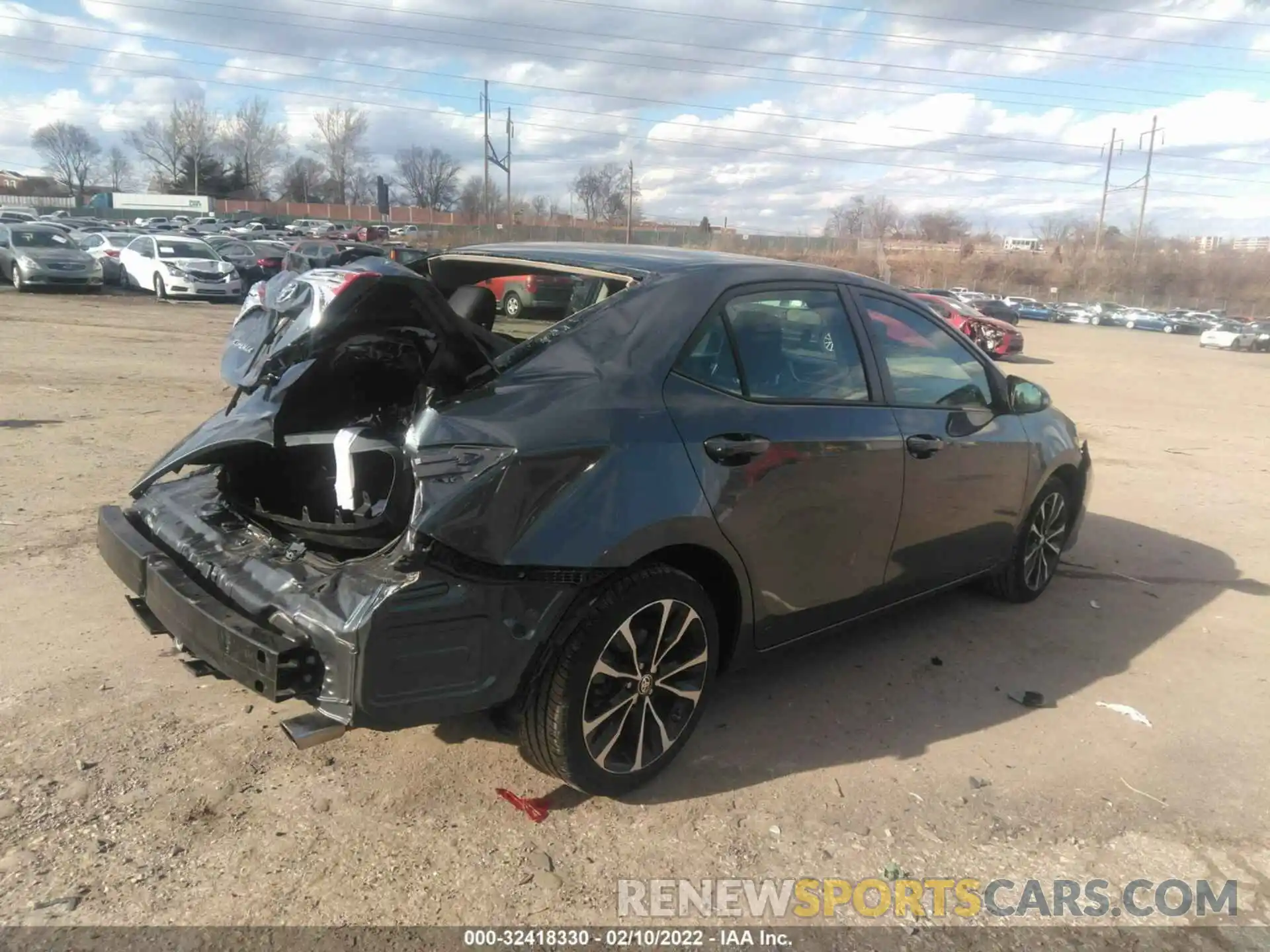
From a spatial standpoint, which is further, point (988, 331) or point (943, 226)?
point (943, 226)

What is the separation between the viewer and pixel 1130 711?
409 centimetres

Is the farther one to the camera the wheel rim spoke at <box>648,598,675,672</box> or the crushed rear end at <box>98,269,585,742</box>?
the wheel rim spoke at <box>648,598,675,672</box>

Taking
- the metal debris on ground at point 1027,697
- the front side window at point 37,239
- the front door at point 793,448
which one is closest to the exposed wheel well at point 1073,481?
the metal debris on ground at point 1027,697

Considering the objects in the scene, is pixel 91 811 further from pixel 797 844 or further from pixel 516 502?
pixel 797 844

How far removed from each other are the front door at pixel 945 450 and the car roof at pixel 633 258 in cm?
28

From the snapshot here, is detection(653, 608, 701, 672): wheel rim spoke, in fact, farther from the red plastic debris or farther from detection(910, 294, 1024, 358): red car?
detection(910, 294, 1024, 358): red car

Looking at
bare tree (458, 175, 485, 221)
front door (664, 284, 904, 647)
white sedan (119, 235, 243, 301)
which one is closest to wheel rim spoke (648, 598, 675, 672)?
front door (664, 284, 904, 647)

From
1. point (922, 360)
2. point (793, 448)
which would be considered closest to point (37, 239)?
point (922, 360)

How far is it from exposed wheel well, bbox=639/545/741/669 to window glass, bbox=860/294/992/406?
1.24 metres

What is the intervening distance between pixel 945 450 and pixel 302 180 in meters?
106

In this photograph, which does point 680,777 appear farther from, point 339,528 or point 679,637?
point 339,528

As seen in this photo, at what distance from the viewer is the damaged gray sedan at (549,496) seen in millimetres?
2625

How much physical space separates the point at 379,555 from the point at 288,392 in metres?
0.91

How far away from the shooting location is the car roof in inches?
137
